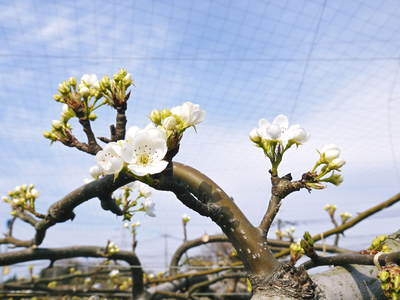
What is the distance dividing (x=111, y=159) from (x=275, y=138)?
18.7 inches

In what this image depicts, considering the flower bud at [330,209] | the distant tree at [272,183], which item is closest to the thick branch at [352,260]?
the distant tree at [272,183]

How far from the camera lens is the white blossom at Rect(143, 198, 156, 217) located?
1896 millimetres

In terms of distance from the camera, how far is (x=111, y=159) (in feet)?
3.04

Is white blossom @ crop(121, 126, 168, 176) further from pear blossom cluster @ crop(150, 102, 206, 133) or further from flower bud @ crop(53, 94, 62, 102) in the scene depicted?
flower bud @ crop(53, 94, 62, 102)

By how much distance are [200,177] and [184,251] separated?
246 centimetres

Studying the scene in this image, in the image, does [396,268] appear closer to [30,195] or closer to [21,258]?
[21,258]

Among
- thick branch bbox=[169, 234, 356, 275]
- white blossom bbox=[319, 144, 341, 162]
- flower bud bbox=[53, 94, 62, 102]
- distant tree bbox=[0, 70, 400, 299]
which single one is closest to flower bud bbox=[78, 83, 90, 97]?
distant tree bbox=[0, 70, 400, 299]

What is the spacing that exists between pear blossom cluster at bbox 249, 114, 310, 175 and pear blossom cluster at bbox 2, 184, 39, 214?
6.05ft

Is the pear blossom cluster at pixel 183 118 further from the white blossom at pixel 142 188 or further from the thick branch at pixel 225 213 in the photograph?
the white blossom at pixel 142 188

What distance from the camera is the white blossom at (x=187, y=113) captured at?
39.4 inches

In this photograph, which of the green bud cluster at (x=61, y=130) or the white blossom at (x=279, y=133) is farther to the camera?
the green bud cluster at (x=61, y=130)

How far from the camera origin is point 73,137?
4.89 ft

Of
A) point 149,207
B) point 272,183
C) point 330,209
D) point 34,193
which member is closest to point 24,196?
point 34,193

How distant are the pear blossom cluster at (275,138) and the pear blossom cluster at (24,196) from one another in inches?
72.6
